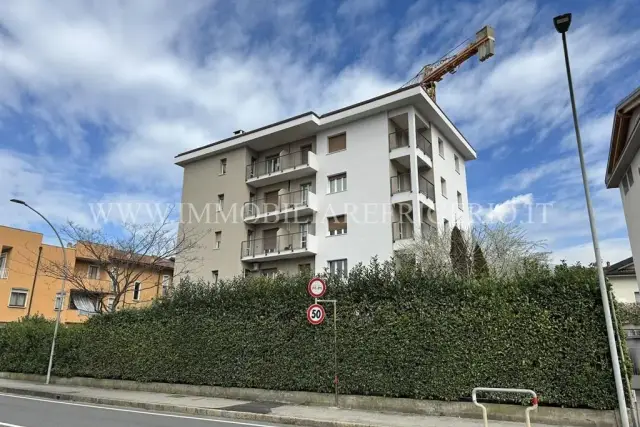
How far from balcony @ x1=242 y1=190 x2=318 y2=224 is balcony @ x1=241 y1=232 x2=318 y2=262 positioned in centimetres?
122

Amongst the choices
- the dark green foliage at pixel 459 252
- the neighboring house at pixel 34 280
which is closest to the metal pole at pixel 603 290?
the dark green foliage at pixel 459 252

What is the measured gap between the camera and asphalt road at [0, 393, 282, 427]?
364 inches

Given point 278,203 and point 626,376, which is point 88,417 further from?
point 278,203

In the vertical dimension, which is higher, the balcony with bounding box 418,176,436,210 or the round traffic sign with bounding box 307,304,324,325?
the balcony with bounding box 418,176,436,210

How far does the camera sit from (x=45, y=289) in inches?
1475

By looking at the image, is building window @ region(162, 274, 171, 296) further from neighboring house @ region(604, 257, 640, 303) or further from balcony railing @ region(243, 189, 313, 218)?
neighboring house @ region(604, 257, 640, 303)

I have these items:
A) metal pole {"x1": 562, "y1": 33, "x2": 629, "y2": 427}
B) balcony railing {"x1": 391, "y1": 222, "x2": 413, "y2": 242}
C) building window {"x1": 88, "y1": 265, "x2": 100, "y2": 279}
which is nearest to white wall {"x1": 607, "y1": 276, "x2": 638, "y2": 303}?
balcony railing {"x1": 391, "y1": 222, "x2": 413, "y2": 242}

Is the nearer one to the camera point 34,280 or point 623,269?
point 623,269

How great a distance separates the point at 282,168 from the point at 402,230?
27.8 ft

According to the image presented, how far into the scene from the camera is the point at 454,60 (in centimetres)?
3891

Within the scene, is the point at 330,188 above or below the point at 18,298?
above

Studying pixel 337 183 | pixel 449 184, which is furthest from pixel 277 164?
pixel 449 184

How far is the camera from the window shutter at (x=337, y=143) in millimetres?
26297

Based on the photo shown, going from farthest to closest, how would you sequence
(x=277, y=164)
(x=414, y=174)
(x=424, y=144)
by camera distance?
(x=277, y=164) < (x=424, y=144) < (x=414, y=174)
